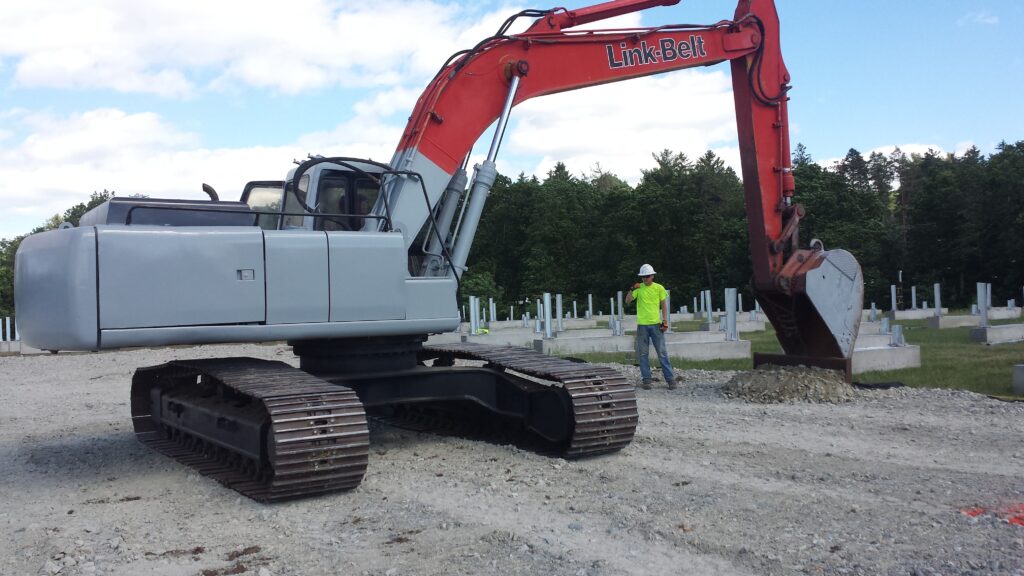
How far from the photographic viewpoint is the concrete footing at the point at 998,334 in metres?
17.6

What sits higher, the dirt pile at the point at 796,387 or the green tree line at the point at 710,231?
the green tree line at the point at 710,231

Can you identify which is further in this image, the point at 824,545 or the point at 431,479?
the point at 431,479

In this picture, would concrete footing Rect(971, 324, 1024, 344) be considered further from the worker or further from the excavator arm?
the worker

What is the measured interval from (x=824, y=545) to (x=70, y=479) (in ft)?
17.4

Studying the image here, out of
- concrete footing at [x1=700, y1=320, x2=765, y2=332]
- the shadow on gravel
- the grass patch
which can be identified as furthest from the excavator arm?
concrete footing at [x1=700, y1=320, x2=765, y2=332]

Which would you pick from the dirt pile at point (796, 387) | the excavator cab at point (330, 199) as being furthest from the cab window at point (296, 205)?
the dirt pile at point (796, 387)

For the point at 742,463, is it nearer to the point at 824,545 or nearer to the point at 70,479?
the point at 824,545

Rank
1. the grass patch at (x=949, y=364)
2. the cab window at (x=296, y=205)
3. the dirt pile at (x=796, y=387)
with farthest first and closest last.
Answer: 1. the grass patch at (x=949, y=364)
2. the dirt pile at (x=796, y=387)
3. the cab window at (x=296, y=205)

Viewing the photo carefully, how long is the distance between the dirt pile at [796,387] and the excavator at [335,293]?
3490mm

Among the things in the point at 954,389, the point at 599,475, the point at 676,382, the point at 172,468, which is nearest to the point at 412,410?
the point at 172,468

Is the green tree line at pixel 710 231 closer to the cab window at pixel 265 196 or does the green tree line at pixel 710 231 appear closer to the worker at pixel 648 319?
the worker at pixel 648 319

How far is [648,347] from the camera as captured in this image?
37.4 ft

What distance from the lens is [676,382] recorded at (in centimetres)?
1160

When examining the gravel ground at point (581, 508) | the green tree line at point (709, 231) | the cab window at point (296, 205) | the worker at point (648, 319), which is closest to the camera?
the gravel ground at point (581, 508)
